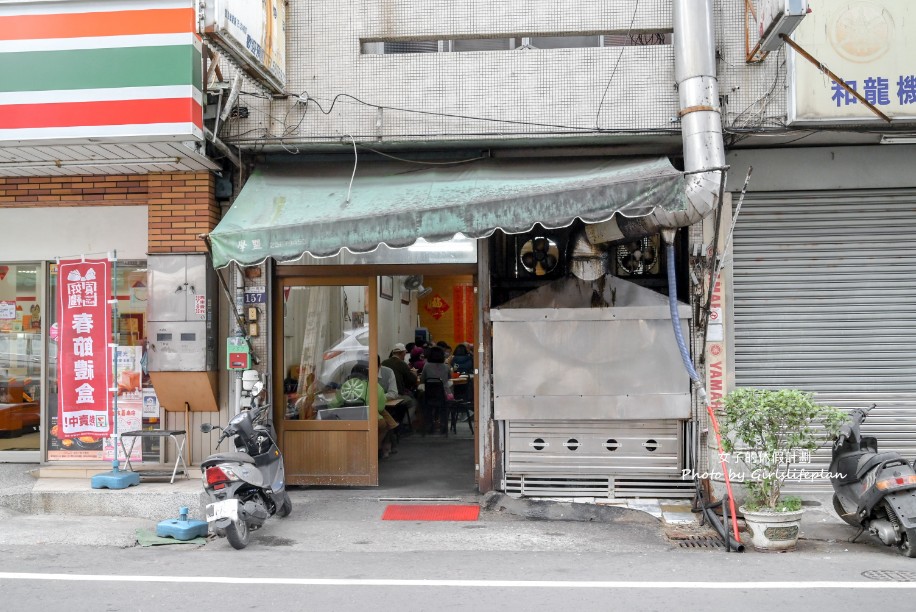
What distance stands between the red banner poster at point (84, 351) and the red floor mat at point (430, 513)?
3363 mm

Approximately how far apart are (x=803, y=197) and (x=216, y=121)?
21.4 feet

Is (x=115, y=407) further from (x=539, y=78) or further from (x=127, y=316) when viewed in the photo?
(x=539, y=78)

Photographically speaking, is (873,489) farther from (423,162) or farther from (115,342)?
(115,342)

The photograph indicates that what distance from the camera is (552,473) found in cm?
916

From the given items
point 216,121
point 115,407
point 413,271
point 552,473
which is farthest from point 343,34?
point 552,473

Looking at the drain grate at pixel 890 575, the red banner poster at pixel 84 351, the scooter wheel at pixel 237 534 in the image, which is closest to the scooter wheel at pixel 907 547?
the drain grate at pixel 890 575

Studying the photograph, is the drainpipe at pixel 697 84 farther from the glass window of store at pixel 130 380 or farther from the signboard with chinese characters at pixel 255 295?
the glass window of store at pixel 130 380

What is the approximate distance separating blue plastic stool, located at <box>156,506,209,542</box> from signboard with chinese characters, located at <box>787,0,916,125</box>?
284 inches

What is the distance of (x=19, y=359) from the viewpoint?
1027cm

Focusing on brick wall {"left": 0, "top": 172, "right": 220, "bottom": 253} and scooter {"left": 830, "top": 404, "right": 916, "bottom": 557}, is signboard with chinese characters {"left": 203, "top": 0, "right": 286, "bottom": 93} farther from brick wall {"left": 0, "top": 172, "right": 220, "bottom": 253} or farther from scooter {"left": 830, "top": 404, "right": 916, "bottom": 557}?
scooter {"left": 830, "top": 404, "right": 916, "bottom": 557}

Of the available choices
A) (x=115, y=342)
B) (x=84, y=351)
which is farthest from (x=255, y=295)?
(x=84, y=351)

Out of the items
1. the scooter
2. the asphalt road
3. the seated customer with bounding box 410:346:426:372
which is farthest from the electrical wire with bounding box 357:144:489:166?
the seated customer with bounding box 410:346:426:372

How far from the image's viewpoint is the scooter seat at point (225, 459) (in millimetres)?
7598

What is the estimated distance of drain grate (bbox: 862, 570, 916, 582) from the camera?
20.7 ft
